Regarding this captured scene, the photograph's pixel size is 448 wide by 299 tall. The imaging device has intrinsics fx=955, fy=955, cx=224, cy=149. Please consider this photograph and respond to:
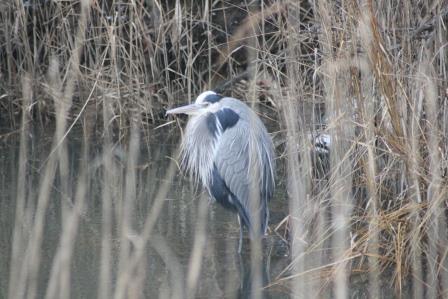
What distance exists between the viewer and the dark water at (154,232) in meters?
4.32

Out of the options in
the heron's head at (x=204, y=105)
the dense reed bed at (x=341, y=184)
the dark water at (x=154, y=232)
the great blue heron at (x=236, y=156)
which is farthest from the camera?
the heron's head at (x=204, y=105)

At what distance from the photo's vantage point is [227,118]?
16.8 feet

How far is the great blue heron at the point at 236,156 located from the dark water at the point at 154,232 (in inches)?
7.9

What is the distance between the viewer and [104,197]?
5.46 metres

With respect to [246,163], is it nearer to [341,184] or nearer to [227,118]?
[227,118]

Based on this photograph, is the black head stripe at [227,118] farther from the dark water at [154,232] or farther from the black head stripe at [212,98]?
the dark water at [154,232]

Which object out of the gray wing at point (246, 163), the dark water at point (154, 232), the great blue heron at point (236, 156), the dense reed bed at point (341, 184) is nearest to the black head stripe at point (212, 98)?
the great blue heron at point (236, 156)

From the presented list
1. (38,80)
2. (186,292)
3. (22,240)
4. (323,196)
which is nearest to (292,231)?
(323,196)

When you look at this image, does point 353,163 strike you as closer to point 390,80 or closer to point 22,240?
point 390,80

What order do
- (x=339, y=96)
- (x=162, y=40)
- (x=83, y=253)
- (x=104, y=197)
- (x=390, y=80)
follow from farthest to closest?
(x=162, y=40) < (x=104, y=197) < (x=83, y=253) < (x=339, y=96) < (x=390, y=80)

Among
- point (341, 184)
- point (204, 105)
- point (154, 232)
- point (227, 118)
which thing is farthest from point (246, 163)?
point (341, 184)

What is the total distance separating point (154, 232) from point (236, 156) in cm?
60

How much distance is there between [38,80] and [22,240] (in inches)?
85.2

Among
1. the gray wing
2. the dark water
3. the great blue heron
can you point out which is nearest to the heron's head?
the great blue heron
